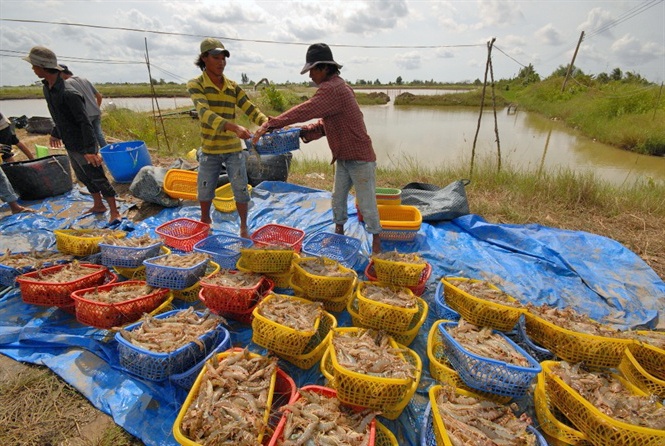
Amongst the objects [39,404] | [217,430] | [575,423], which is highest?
[217,430]

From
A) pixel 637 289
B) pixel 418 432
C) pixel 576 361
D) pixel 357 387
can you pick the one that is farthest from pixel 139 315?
pixel 637 289

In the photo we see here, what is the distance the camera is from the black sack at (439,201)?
5.01 metres

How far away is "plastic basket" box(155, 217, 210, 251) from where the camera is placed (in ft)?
13.2

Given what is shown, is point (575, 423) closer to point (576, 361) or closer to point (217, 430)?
→ point (576, 361)

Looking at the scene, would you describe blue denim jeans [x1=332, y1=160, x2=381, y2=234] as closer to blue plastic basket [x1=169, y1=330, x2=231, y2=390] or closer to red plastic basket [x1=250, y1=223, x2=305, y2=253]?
red plastic basket [x1=250, y1=223, x2=305, y2=253]

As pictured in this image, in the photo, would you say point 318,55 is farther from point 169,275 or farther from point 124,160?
point 124,160

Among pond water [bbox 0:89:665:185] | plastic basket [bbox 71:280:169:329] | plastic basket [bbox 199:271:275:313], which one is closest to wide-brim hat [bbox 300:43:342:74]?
plastic basket [bbox 199:271:275:313]

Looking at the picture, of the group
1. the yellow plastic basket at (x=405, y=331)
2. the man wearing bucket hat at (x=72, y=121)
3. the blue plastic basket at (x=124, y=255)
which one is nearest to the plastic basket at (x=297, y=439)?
the yellow plastic basket at (x=405, y=331)

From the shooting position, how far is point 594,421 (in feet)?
6.32

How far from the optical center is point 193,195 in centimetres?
545

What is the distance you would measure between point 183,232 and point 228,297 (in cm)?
192

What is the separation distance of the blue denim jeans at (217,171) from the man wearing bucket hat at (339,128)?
859 mm

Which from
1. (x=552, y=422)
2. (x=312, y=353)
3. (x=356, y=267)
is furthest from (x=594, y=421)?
(x=356, y=267)

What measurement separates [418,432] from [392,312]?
31.8 inches
